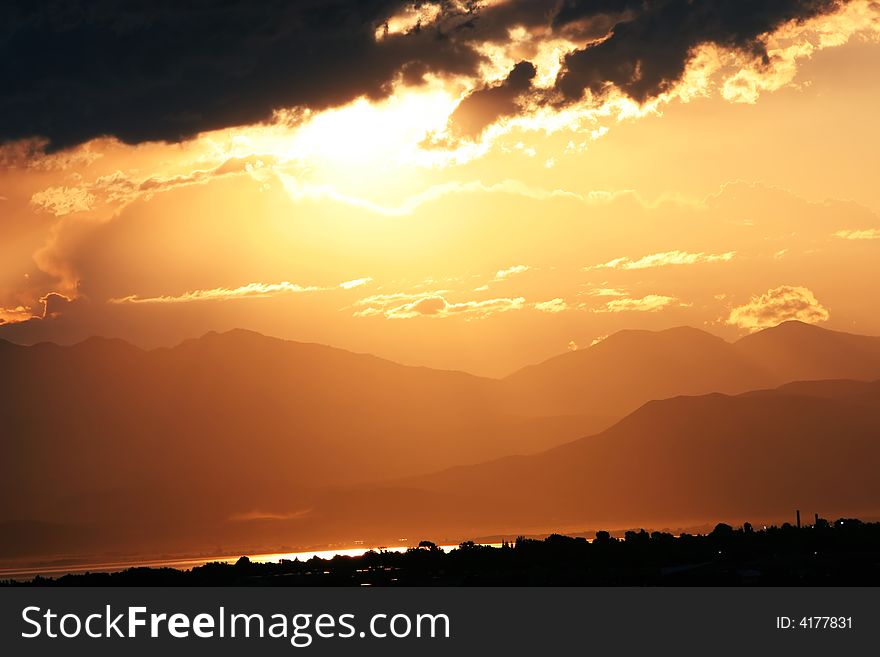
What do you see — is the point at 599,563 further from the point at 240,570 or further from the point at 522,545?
the point at 240,570

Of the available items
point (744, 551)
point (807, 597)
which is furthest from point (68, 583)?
point (807, 597)

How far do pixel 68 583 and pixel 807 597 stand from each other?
2779 inches

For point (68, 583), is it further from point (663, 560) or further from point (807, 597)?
point (807, 597)

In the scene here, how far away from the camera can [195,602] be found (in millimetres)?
82875

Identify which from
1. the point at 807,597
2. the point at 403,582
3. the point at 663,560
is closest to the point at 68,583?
the point at 403,582

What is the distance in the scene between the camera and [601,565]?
117 metres

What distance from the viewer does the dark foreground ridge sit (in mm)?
99500

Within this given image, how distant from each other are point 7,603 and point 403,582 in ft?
116

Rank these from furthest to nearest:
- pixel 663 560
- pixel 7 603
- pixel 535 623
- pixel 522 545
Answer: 1. pixel 522 545
2. pixel 663 560
3. pixel 7 603
4. pixel 535 623

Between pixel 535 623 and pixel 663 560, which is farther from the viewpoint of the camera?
pixel 663 560

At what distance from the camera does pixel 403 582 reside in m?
108

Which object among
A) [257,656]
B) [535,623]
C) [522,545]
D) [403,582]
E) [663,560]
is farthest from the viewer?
[522,545]

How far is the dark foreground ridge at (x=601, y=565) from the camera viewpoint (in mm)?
99500

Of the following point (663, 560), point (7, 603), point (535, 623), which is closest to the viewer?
point (535, 623)
